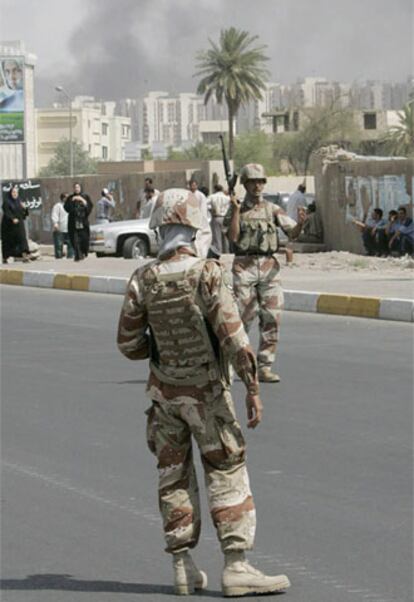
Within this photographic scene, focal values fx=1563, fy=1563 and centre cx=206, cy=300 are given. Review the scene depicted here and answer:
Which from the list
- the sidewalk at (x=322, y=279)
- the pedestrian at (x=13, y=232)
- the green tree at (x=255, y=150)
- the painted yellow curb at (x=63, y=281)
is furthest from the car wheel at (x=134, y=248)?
the green tree at (x=255, y=150)

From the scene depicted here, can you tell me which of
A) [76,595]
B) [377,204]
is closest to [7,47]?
[377,204]

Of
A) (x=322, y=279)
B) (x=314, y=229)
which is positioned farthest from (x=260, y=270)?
(x=314, y=229)

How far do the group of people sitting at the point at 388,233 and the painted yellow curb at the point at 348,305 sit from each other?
857 centimetres

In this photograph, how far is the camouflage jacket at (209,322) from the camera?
18.6 feet

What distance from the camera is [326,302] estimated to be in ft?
62.4

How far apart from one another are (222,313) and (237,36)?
92956 mm

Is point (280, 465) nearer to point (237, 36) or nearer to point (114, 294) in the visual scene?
point (114, 294)

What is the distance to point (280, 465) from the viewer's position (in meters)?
8.60

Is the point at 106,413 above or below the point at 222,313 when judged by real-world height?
below

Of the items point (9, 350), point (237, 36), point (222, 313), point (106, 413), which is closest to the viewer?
point (222, 313)

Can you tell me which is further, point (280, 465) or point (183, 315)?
point (280, 465)

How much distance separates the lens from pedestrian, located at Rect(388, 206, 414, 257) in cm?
2747

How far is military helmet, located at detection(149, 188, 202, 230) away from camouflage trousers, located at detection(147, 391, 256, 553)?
648mm

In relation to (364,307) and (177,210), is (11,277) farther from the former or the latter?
(177,210)
